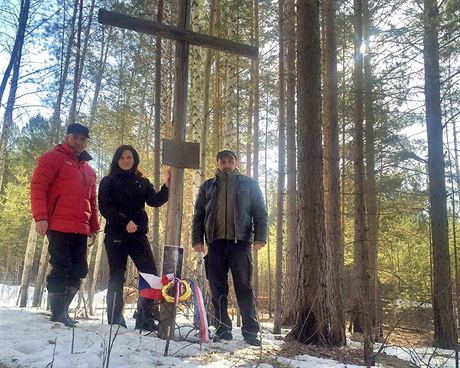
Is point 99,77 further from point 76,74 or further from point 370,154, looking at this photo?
point 370,154

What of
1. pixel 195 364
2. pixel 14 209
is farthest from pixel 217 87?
pixel 14 209

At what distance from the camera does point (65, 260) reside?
13.9 feet

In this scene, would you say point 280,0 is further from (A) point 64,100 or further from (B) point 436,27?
(A) point 64,100

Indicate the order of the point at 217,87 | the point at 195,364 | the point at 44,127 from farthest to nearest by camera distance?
the point at 44,127
the point at 217,87
the point at 195,364

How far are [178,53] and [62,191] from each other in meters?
2.00

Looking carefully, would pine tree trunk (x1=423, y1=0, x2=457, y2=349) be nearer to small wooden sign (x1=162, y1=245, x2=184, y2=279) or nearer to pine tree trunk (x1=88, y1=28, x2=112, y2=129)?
small wooden sign (x1=162, y1=245, x2=184, y2=279)

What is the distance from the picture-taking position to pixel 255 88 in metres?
11.4

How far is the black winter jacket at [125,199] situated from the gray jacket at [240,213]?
54 centimetres

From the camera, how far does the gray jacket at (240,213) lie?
4.55m

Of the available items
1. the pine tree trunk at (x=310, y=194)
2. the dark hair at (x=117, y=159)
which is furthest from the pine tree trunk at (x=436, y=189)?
the dark hair at (x=117, y=159)

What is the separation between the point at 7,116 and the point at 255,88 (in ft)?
21.4

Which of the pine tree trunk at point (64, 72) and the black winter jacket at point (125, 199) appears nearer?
the black winter jacket at point (125, 199)

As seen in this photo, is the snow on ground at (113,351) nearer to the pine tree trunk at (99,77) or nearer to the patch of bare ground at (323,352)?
the patch of bare ground at (323,352)

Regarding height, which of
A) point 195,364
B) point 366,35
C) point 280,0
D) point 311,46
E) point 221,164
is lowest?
point 195,364
